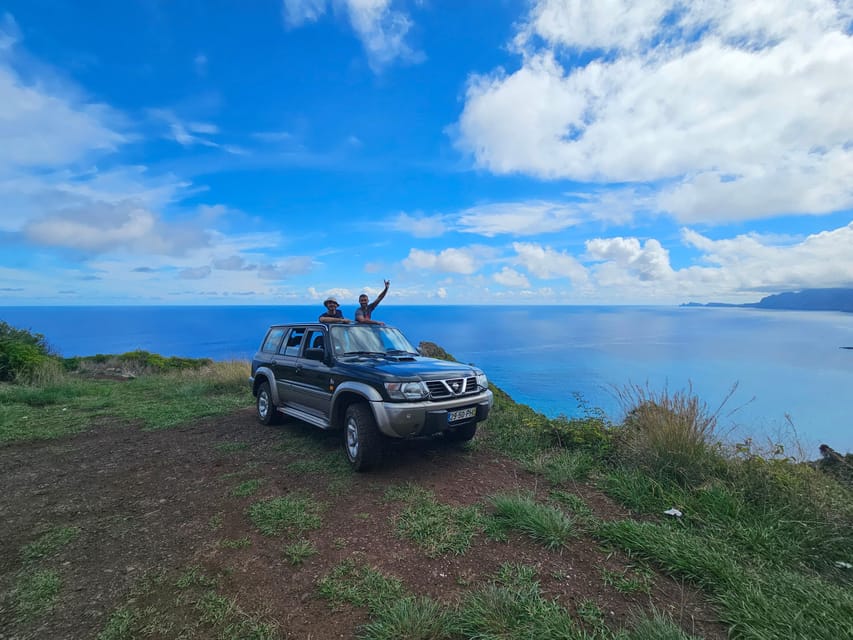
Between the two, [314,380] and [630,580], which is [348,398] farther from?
[630,580]

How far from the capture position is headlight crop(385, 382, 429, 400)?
4.35 metres

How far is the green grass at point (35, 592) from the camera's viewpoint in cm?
249

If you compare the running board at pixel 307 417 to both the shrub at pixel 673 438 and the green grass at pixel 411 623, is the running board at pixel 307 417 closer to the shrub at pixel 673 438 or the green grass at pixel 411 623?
the green grass at pixel 411 623

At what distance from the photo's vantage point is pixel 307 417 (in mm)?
5621

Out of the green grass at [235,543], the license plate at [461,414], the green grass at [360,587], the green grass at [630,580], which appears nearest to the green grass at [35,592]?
the green grass at [235,543]

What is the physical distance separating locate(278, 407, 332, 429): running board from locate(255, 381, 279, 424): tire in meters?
0.40

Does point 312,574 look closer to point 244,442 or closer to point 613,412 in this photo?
point 244,442

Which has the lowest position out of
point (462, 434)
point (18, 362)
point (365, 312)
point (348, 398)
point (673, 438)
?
point (462, 434)

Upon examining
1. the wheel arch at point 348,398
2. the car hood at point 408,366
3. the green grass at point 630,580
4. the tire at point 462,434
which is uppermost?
the car hood at point 408,366

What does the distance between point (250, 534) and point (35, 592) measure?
1.38 meters

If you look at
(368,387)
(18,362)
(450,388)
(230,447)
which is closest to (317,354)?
(368,387)

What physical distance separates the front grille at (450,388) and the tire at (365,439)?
0.79 m

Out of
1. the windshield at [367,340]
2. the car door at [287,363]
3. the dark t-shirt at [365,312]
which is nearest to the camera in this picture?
the windshield at [367,340]

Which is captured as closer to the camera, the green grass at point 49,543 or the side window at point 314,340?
the green grass at point 49,543
